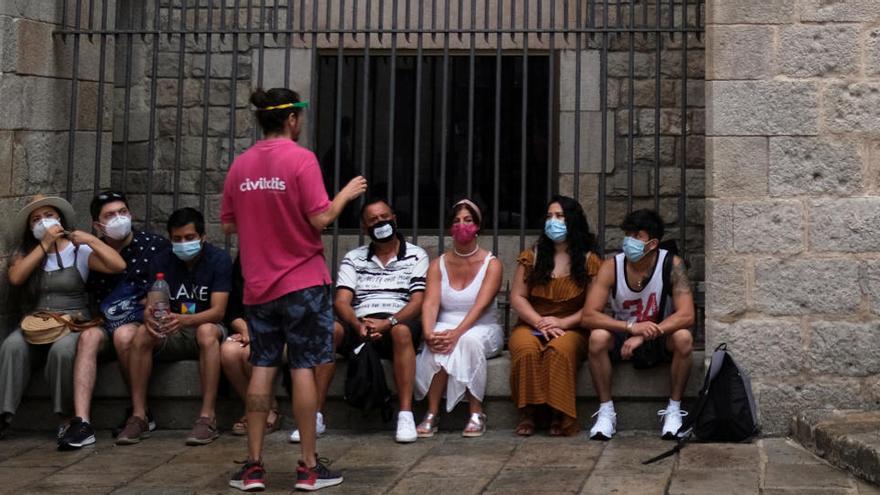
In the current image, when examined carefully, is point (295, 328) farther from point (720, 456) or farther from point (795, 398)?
point (795, 398)

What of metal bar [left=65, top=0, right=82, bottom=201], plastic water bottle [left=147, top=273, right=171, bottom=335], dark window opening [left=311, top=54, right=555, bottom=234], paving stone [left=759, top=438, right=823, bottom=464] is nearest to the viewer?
paving stone [left=759, top=438, right=823, bottom=464]

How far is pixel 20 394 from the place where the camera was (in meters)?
8.13

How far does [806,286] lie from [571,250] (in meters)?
1.32

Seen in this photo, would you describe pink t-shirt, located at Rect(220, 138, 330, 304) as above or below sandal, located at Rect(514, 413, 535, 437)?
above

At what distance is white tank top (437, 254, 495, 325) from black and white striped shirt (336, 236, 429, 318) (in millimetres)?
141

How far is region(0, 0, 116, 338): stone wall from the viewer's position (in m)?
8.47

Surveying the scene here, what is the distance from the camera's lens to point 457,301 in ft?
27.2

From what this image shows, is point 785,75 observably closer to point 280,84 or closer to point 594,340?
point 594,340

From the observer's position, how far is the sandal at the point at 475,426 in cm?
793

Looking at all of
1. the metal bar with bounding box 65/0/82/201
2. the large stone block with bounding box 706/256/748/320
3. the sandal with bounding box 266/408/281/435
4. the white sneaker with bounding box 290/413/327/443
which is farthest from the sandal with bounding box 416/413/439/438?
the metal bar with bounding box 65/0/82/201

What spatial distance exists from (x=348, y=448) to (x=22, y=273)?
2.20 m

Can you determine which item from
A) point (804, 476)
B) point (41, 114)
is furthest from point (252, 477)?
point (41, 114)

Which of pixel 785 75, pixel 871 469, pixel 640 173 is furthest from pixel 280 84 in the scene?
pixel 871 469

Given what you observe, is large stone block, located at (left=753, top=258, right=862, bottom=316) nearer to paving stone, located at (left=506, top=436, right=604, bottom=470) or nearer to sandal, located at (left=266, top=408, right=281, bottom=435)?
paving stone, located at (left=506, top=436, right=604, bottom=470)
